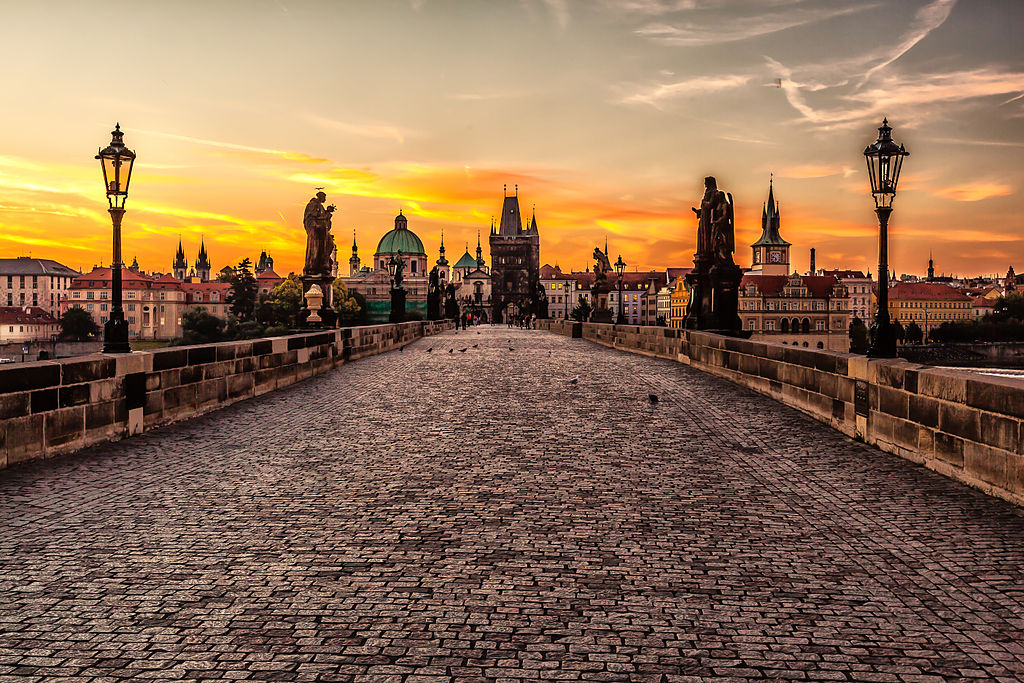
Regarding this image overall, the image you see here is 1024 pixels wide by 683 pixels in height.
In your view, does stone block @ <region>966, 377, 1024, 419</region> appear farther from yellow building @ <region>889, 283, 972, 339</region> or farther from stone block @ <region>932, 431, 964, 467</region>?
yellow building @ <region>889, 283, 972, 339</region>

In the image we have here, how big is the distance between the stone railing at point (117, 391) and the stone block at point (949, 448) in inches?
339

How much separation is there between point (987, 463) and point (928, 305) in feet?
592

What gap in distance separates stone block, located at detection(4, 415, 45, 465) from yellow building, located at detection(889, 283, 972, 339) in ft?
579

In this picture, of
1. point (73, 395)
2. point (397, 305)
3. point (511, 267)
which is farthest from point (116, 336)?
point (511, 267)

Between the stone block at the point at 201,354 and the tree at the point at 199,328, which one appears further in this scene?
the tree at the point at 199,328

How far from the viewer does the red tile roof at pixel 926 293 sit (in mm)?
166625

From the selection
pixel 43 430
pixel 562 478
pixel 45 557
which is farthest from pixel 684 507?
pixel 43 430

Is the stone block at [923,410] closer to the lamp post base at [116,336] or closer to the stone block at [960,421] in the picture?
the stone block at [960,421]

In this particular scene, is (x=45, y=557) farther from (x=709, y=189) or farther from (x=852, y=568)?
(x=709, y=189)

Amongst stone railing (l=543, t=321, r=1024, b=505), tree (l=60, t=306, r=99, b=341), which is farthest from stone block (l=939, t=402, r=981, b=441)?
tree (l=60, t=306, r=99, b=341)

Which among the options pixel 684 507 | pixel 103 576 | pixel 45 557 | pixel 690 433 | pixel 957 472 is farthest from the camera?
pixel 690 433

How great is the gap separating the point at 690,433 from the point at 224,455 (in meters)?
5.40

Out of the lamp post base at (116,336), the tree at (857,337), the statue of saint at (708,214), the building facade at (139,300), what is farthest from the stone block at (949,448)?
the building facade at (139,300)

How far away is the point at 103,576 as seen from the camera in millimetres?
4566
